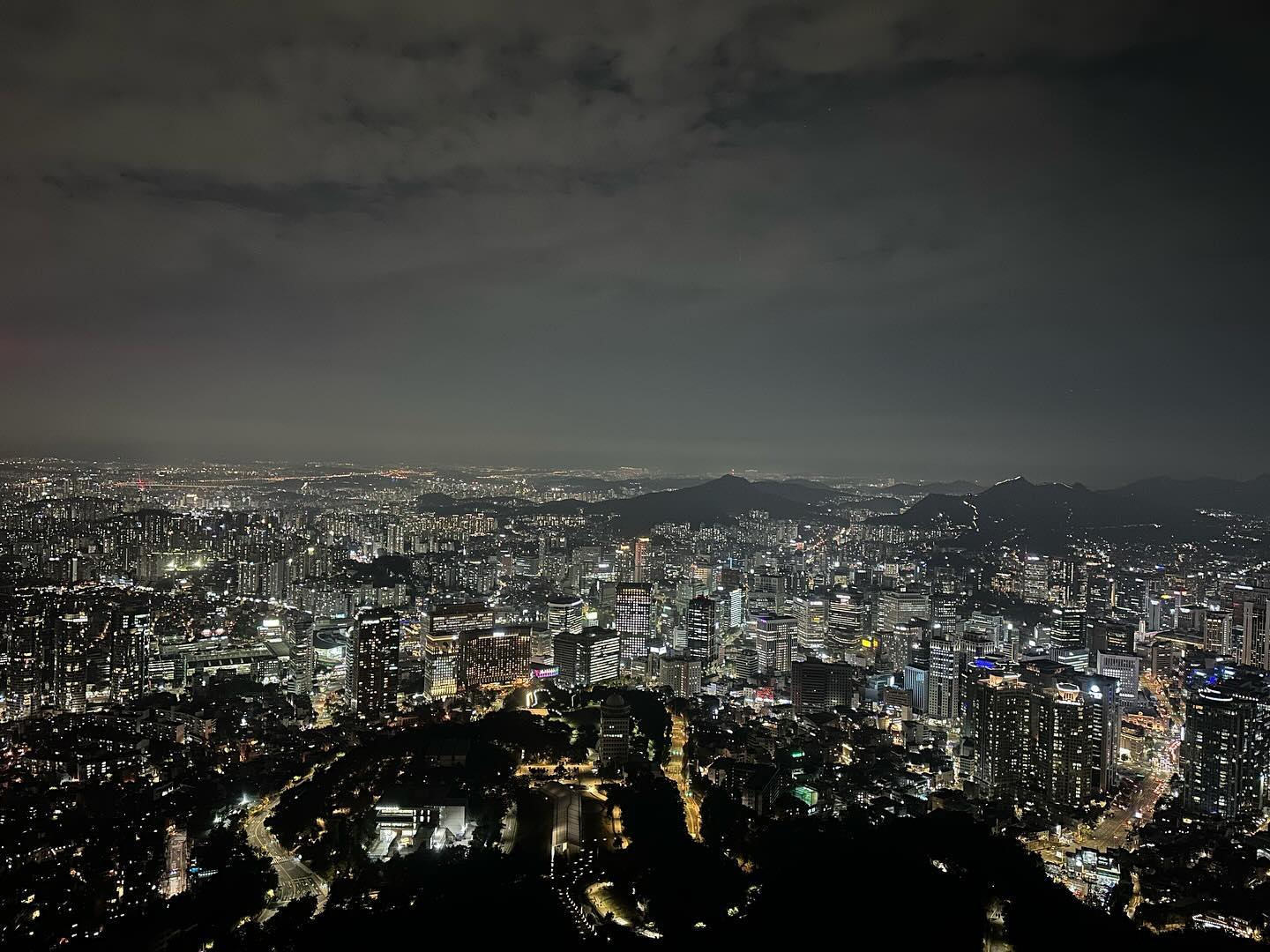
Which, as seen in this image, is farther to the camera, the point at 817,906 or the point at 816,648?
the point at 816,648

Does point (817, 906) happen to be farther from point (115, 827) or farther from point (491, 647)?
point (491, 647)

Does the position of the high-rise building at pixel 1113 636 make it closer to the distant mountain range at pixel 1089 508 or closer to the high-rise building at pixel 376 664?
the distant mountain range at pixel 1089 508

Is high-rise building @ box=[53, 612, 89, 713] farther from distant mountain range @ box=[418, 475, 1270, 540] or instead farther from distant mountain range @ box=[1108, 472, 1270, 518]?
distant mountain range @ box=[1108, 472, 1270, 518]

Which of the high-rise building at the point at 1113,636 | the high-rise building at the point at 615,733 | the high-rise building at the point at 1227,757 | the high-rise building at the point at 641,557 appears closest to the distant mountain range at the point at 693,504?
the high-rise building at the point at 641,557

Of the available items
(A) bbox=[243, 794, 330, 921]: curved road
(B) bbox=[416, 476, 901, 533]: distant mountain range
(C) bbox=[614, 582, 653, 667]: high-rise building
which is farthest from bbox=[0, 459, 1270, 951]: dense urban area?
(B) bbox=[416, 476, 901, 533]: distant mountain range

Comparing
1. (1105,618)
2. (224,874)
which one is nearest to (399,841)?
(224,874)

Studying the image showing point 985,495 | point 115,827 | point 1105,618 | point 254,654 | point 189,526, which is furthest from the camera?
point 985,495
